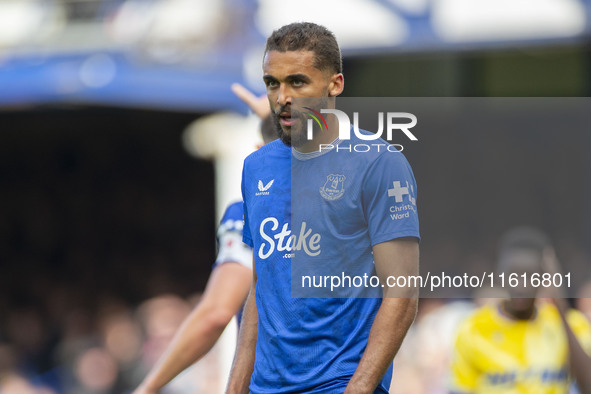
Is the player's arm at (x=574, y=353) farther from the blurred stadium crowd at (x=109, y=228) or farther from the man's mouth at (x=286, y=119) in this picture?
the blurred stadium crowd at (x=109, y=228)

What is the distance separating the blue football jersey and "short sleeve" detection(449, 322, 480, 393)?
210cm

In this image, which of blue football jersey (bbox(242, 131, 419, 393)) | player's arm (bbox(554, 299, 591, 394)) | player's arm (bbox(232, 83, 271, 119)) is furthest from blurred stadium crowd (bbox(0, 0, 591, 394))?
blue football jersey (bbox(242, 131, 419, 393))

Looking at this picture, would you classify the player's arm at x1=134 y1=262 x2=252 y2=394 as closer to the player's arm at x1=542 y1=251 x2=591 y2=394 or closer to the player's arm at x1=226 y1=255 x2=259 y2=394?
the player's arm at x1=226 y1=255 x2=259 y2=394

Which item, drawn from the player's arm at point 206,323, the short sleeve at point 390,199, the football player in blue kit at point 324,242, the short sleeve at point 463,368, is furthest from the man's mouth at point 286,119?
the short sleeve at point 463,368

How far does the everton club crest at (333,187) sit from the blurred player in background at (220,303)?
3.67 ft

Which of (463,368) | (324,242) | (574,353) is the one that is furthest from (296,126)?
(463,368)

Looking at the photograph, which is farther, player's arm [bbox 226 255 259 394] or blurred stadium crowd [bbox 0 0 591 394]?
blurred stadium crowd [bbox 0 0 591 394]

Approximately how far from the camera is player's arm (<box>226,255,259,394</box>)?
318cm

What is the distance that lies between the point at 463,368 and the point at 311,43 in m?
2.54

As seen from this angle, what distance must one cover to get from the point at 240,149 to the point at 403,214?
307 inches

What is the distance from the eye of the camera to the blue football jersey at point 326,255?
9.24 feet

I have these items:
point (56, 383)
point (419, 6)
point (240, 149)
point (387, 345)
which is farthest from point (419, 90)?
point (387, 345)

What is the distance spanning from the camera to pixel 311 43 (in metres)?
2.91

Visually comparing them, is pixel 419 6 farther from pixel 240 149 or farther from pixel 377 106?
pixel 377 106
